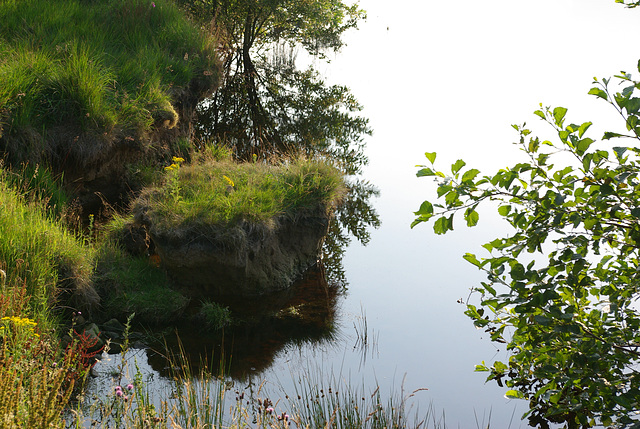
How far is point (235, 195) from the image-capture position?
7.77m

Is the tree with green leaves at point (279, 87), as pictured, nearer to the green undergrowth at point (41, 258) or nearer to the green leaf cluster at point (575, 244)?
the green undergrowth at point (41, 258)

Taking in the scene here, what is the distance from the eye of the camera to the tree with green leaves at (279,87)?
13.8 meters

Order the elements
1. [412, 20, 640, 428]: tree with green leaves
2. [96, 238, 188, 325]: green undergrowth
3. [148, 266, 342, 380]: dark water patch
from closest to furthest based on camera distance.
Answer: [412, 20, 640, 428]: tree with green leaves
[148, 266, 342, 380]: dark water patch
[96, 238, 188, 325]: green undergrowth

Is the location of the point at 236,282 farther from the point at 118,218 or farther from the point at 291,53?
the point at 291,53

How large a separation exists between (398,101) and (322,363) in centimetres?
2273

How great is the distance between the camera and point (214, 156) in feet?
32.1

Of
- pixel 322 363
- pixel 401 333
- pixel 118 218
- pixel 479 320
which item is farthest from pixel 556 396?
pixel 118 218

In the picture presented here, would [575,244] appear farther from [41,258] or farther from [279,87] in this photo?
[279,87]

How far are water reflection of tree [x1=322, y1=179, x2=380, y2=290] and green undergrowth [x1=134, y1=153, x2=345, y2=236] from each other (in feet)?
3.64

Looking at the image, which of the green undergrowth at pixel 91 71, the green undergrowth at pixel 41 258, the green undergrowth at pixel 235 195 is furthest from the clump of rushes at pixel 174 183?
the green undergrowth at pixel 41 258

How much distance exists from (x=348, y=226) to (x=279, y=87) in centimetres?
823

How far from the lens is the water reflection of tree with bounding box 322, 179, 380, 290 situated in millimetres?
9117

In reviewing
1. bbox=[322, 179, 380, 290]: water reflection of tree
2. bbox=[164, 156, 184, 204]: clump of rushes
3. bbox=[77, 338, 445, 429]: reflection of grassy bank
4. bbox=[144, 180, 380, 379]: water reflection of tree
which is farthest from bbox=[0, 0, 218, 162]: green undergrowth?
bbox=[77, 338, 445, 429]: reflection of grassy bank

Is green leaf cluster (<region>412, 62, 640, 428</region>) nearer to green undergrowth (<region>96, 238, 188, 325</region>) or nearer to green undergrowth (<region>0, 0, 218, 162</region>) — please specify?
green undergrowth (<region>96, 238, 188, 325</region>)
